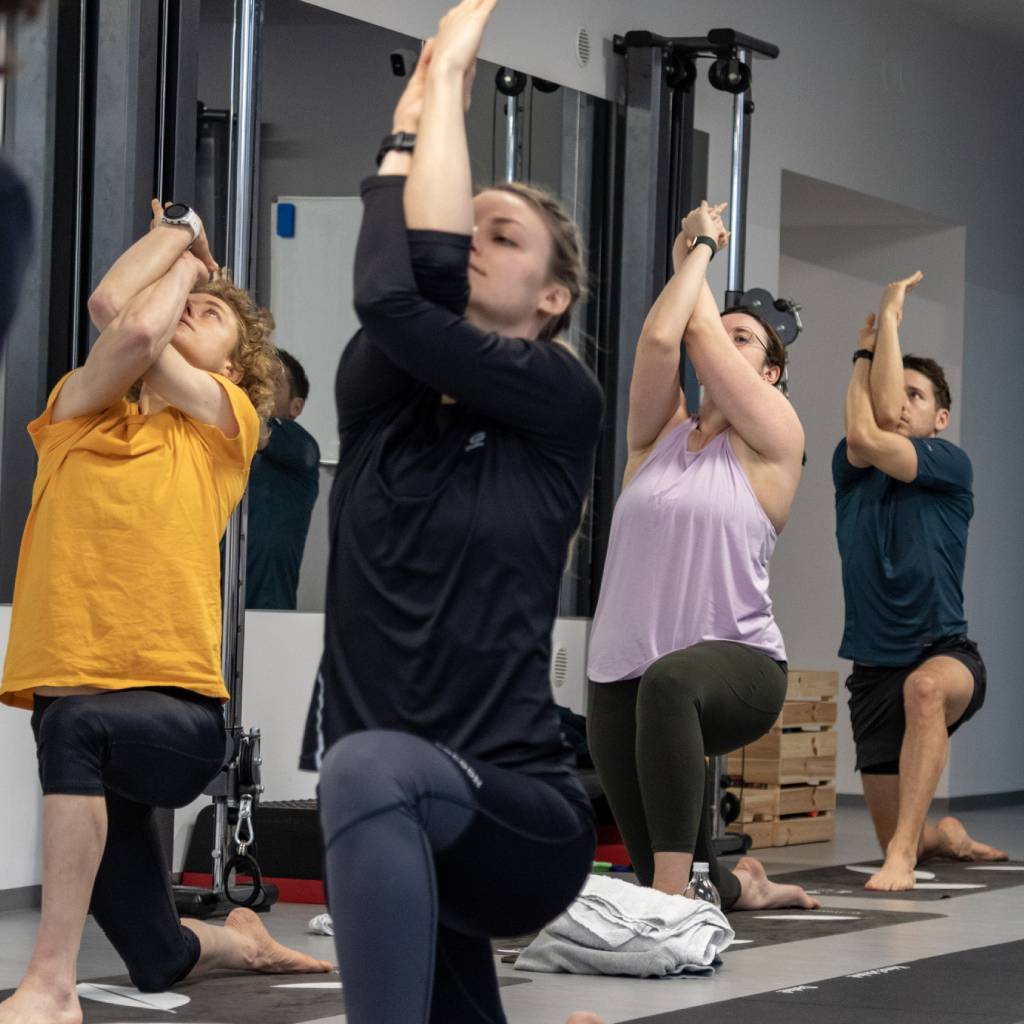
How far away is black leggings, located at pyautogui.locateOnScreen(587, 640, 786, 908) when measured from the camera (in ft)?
13.6

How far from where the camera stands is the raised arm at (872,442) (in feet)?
19.9

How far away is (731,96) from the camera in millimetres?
7621

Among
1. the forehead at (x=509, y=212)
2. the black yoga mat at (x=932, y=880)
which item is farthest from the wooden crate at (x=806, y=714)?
the forehead at (x=509, y=212)

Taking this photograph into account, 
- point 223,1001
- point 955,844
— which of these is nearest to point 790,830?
point 955,844

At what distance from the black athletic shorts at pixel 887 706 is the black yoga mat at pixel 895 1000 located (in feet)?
6.61

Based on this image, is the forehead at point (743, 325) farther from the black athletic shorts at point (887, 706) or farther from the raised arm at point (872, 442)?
the black athletic shorts at point (887, 706)

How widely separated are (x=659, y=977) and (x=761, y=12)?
4.80m

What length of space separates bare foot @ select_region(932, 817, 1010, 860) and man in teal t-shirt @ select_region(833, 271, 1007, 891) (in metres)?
0.34

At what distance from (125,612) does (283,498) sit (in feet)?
8.83

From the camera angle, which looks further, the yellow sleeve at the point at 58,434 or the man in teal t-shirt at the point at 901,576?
the man in teal t-shirt at the point at 901,576

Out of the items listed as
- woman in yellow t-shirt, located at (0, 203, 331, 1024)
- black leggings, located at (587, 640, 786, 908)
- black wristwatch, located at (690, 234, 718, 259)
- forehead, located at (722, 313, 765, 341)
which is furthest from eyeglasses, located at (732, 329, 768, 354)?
woman in yellow t-shirt, located at (0, 203, 331, 1024)

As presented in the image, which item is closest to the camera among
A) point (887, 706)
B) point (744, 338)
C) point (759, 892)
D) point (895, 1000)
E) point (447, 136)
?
point (447, 136)

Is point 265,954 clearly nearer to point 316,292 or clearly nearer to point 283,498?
point 283,498

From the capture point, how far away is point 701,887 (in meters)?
4.40
